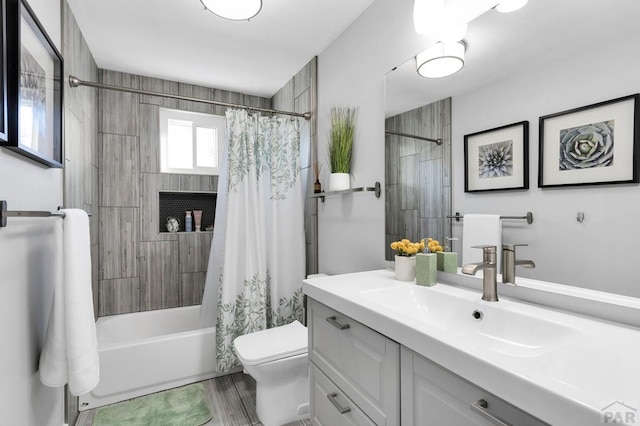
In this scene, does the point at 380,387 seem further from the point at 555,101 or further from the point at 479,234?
the point at 555,101

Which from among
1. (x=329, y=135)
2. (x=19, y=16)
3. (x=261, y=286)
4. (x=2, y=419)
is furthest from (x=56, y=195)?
(x=329, y=135)

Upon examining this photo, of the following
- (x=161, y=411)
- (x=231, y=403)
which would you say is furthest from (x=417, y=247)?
(x=161, y=411)

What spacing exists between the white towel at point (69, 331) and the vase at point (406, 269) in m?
1.36

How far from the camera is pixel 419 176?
1.57 m

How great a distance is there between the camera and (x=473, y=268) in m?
1.05

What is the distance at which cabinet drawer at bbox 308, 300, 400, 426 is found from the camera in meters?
0.91

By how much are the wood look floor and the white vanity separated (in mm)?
734

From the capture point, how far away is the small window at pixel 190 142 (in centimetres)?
299

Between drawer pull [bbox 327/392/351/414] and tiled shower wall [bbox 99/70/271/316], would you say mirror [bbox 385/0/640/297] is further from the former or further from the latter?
tiled shower wall [bbox 99/70/271/316]

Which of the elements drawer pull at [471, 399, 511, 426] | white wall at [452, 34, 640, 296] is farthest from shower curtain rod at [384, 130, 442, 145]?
drawer pull at [471, 399, 511, 426]

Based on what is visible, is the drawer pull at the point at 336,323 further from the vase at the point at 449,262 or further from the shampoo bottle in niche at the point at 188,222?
the shampoo bottle in niche at the point at 188,222

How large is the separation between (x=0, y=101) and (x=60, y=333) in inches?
34.9

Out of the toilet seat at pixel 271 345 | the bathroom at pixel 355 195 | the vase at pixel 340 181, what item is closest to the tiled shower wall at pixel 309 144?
the bathroom at pixel 355 195

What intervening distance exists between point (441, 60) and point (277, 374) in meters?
1.88
